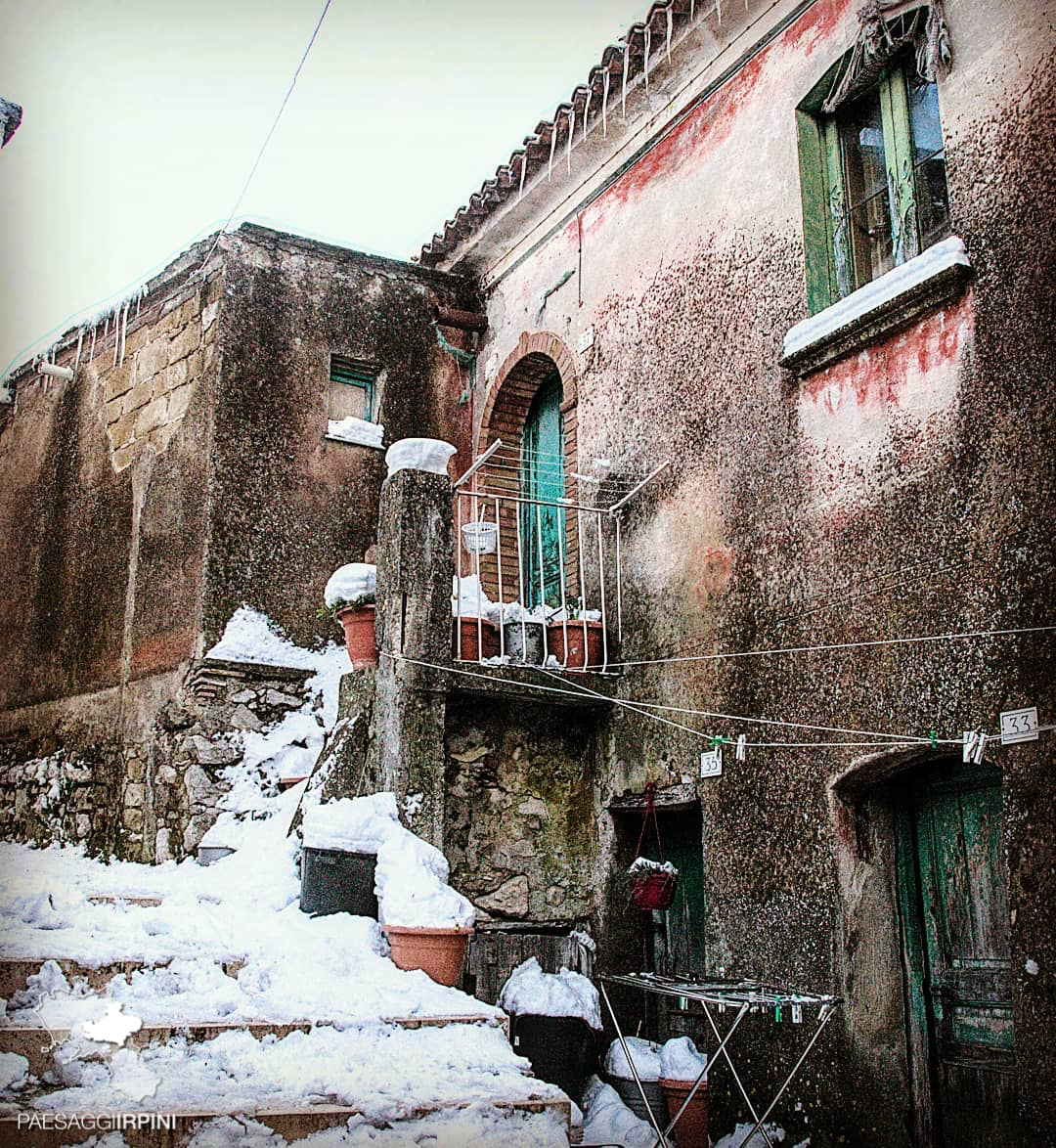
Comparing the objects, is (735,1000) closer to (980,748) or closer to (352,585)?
(980,748)

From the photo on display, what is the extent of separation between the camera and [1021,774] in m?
4.16

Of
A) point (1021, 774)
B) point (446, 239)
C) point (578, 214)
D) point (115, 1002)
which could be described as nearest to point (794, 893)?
point (1021, 774)

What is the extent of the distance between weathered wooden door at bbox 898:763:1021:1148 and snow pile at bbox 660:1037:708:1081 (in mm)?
1089

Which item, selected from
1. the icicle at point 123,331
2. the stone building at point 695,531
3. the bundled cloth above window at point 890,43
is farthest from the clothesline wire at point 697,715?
the icicle at point 123,331

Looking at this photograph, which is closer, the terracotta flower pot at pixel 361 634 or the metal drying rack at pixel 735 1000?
Answer: the metal drying rack at pixel 735 1000

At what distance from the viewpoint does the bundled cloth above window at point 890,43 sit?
493 centimetres

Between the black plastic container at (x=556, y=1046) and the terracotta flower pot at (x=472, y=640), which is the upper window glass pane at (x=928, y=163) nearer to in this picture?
the terracotta flower pot at (x=472, y=640)

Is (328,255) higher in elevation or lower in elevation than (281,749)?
higher

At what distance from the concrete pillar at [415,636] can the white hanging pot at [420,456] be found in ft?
0.18

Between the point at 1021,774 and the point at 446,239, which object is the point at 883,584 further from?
the point at 446,239

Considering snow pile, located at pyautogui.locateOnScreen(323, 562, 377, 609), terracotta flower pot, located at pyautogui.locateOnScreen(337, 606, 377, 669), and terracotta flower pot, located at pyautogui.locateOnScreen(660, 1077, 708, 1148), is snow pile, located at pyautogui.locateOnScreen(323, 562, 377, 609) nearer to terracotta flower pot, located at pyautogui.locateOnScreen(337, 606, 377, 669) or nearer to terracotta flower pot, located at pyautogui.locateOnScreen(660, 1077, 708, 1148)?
terracotta flower pot, located at pyautogui.locateOnScreen(337, 606, 377, 669)

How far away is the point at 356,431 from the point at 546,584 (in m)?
1.71

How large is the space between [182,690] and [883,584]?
4.35 m

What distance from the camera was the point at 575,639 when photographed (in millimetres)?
6570
